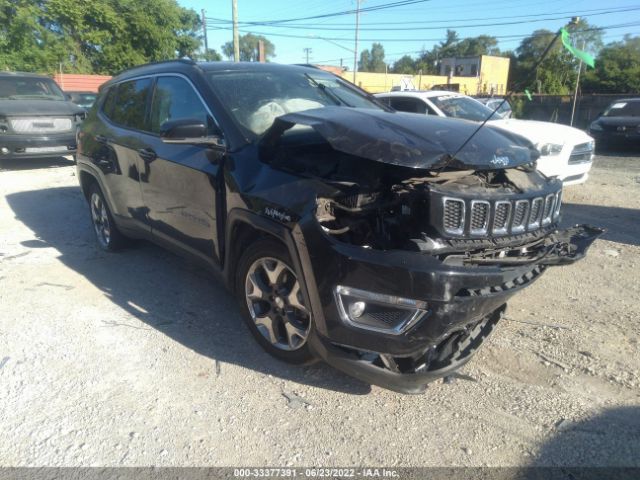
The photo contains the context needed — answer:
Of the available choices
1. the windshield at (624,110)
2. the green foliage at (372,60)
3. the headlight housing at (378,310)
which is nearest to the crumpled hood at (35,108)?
the headlight housing at (378,310)

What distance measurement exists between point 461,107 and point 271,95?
250 inches

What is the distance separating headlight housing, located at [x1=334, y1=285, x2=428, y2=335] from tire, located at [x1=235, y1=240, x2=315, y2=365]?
0.30m

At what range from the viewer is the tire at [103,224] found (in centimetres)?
526

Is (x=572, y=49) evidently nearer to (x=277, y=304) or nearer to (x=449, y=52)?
(x=277, y=304)

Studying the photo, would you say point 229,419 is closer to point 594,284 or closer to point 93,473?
point 93,473

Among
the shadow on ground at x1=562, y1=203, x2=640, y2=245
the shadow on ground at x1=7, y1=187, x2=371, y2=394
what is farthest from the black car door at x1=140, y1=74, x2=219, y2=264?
the shadow on ground at x1=562, y1=203, x2=640, y2=245

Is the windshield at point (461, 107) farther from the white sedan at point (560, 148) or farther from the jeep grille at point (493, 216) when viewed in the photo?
the jeep grille at point (493, 216)

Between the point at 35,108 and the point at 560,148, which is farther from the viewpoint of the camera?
the point at 35,108

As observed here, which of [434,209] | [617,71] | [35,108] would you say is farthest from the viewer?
[617,71]

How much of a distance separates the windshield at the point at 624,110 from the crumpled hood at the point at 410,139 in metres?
13.8

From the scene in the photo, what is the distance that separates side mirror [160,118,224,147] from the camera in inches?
128

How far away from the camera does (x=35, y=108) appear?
10.6 metres

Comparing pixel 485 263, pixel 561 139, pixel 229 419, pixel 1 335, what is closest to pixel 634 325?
pixel 485 263

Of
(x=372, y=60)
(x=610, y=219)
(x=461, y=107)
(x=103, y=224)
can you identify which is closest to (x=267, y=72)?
(x=103, y=224)
